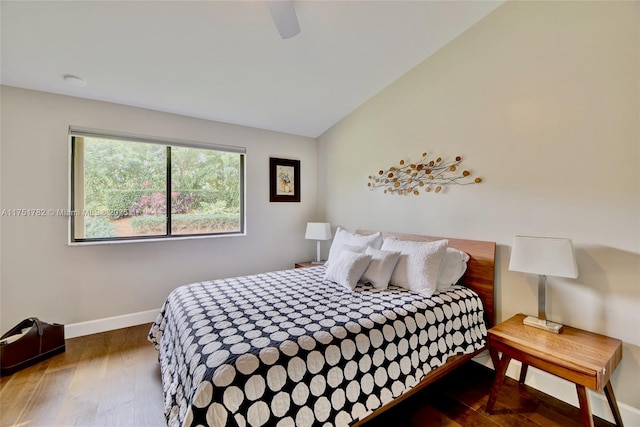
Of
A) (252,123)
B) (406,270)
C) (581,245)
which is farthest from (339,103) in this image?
(581,245)

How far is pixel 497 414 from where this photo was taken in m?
1.77

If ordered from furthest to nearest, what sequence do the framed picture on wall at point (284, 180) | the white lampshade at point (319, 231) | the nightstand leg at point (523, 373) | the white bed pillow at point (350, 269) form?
the framed picture on wall at point (284, 180), the white lampshade at point (319, 231), the white bed pillow at point (350, 269), the nightstand leg at point (523, 373)

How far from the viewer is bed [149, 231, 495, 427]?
3.87ft

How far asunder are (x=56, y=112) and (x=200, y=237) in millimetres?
1788

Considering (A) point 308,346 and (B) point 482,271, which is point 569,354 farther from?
(A) point 308,346

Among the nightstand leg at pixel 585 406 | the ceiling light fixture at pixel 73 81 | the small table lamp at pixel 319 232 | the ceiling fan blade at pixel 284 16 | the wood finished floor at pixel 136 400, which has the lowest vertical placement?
the wood finished floor at pixel 136 400

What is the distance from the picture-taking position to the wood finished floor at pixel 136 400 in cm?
170

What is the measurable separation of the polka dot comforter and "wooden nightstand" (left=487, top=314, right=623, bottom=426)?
30 centimetres

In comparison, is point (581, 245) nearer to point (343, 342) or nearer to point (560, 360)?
point (560, 360)

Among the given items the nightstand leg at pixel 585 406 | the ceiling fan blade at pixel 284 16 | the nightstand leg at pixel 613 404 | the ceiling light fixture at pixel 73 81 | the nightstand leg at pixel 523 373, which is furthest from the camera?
the ceiling light fixture at pixel 73 81

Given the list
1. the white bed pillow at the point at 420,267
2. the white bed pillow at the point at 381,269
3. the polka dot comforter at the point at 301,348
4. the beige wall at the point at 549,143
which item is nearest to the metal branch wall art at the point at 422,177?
the beige wall at the point at 549,143

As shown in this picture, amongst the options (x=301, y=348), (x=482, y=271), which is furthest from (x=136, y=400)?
(x=482, y=271)

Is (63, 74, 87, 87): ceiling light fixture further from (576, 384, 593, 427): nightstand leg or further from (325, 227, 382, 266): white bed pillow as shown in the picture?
(576, 384, 593, 427): nightstand leg

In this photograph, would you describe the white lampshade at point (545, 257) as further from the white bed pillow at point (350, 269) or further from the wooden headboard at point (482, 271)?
the white bed pillow at point (350, 269)
